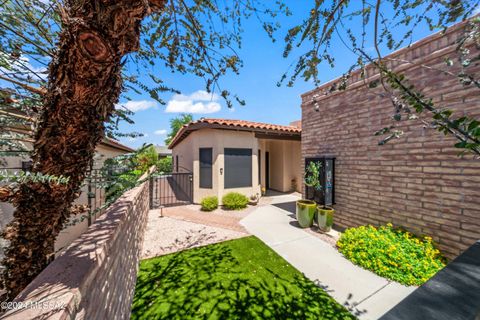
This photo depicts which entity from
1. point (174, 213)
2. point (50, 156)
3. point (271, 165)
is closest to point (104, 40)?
point (50, 156)

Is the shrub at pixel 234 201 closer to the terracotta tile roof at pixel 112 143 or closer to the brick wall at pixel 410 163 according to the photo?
the brick wall at pixel 410 163

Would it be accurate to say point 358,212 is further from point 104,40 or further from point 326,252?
point 104,40

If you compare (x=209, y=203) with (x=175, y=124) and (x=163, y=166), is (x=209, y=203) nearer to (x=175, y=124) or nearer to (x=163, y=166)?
(x=163, y=166)

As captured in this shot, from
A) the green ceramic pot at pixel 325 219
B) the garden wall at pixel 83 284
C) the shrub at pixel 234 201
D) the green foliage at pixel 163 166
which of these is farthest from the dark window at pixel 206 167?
the garden wall at pixel 83 284

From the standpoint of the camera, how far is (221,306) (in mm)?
2865

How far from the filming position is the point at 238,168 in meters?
8.96

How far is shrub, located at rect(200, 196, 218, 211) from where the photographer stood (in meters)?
8.03

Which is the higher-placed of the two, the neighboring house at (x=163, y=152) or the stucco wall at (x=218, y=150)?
the neighboring house at (x=163, y=152)

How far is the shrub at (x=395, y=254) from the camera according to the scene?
3.44 metres

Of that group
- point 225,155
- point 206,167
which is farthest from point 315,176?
point 206,167

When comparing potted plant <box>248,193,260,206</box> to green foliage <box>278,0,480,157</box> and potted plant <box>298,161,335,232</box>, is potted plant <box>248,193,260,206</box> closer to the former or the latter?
potted plant <box>298,161,335,232</box>

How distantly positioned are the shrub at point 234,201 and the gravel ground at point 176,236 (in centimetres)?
198

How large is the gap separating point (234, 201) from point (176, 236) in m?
3.20

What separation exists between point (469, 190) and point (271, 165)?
Result: 9639 millimetres
